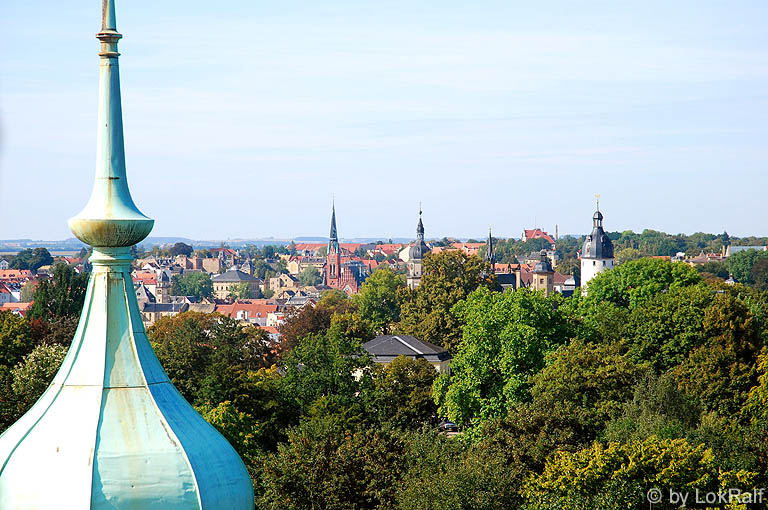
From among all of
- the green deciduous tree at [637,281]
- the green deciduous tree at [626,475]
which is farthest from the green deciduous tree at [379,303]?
the green deciduous tree at [626,475]

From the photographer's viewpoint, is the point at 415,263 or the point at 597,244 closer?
the point at 597,244

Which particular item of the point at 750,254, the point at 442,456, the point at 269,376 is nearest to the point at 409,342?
the point at 269,376

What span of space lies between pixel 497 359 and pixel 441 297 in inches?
1228

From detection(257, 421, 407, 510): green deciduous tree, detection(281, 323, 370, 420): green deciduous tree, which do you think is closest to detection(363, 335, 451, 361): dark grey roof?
detection(281, 323, 370, 420): green deciduous tree

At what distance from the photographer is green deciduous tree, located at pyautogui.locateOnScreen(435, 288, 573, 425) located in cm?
5219

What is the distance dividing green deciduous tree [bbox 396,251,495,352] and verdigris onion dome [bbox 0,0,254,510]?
71.6 m

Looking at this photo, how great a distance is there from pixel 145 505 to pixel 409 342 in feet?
225

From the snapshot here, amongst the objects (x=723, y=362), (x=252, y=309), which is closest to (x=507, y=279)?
(x=252, y=309)

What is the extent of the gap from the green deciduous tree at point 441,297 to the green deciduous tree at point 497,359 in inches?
904

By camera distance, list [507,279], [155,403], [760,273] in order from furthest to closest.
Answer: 1. [760,273]
2. [507,279]
3. [155,403]

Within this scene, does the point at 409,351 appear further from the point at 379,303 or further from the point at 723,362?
the point at 379,303

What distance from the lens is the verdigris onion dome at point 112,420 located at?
25.4 feet

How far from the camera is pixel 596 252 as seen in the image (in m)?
136

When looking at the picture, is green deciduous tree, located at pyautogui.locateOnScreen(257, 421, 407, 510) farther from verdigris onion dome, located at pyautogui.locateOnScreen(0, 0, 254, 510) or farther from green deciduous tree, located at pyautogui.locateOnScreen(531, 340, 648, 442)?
verdigris onion dome, located at pyautogui.locateOnScreen(0, 0, 254, 510)
